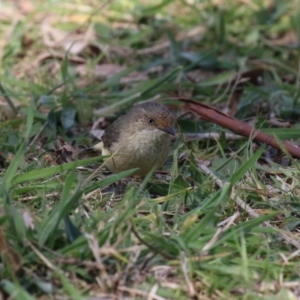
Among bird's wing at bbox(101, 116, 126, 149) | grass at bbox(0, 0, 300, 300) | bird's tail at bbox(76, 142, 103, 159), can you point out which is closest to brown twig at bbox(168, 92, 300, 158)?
grass at bbox(0, 0, 300, 300)

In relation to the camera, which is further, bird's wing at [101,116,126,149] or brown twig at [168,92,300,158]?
bird's wing at [101,116,126,149]

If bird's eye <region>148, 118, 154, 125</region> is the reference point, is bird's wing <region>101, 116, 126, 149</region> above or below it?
below

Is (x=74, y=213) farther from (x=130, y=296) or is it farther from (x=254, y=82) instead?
(x=254, y=82)

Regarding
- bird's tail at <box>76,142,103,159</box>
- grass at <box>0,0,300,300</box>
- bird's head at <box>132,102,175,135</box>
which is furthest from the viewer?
bird's tail at <box>76,142,103,159</box>

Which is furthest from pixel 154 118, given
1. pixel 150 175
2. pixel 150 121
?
pixel 150 175

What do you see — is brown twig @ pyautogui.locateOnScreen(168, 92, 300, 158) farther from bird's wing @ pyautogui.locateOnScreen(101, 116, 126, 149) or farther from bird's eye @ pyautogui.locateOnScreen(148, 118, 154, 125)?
bird's wing @ pyautogui.locateOnScreen(101, 116, 126, 149)

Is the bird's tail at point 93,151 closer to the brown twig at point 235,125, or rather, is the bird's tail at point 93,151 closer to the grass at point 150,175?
the grass at point 150,175

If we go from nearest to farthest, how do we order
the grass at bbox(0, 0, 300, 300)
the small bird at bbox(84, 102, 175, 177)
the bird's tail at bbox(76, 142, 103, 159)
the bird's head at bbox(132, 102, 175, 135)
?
the grass at bbox(0, 0, 300, 300) < the small bird at bbox(84, 102, 175, 177) < the bird's head at bbox(132, 102, 175, 135) < the bird's tail at bbox(76, 142, 103, 159)
